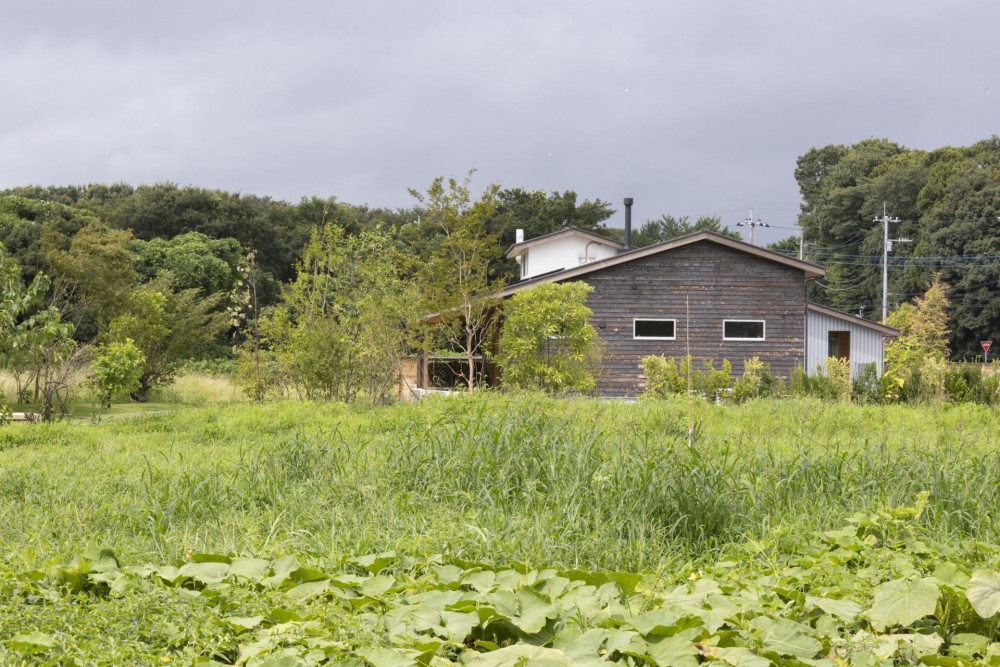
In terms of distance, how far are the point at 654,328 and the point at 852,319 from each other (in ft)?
19.9

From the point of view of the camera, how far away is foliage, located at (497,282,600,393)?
56.2 ft

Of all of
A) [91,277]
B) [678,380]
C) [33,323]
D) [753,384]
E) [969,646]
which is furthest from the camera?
[91,277]

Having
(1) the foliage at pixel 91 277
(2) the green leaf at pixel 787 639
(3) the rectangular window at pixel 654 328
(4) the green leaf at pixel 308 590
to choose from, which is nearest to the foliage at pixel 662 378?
(3) the rectangular window at pixel 654 328

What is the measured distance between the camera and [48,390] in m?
14.0

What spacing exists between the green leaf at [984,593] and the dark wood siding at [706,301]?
66.0 ft

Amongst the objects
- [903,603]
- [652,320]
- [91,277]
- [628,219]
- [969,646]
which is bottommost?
[969,646]

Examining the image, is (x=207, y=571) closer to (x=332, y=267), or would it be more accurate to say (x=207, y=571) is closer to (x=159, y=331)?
(x=332, y=267)

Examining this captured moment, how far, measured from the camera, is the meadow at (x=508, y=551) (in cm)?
275

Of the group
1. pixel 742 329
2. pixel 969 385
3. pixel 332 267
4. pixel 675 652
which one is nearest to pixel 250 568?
pixel 675 652

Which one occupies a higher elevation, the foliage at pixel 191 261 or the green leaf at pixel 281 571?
the foliage at pixel 191 261

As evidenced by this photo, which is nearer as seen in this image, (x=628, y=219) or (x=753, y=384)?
(x=753, y=384)

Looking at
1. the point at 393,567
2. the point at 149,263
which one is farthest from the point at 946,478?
the point at 149,263

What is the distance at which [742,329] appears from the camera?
2347cm

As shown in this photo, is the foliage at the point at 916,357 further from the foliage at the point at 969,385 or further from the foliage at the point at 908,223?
the foliage at the point at 908,223
